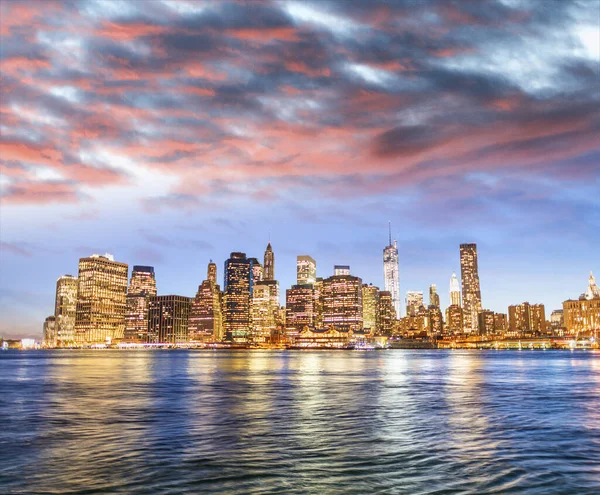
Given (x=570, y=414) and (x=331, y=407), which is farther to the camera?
(x=331, y=407)

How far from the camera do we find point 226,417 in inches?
1745

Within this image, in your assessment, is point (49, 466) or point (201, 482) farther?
point (49, 466)

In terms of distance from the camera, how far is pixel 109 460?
27656 millimetres

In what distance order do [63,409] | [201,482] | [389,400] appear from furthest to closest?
[389,400] < [63,409] < [201,482]

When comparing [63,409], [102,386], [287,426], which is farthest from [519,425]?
[102,386]

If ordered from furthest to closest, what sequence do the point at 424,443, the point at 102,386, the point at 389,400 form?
the point at 102,386 < the point at 389,400 < the point at 424,443

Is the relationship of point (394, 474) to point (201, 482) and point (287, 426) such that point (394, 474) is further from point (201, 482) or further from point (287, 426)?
point (287, 426)

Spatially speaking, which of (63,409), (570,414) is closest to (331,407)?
(570,414)

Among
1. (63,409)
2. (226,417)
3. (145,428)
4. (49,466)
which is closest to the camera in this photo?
(49,466)

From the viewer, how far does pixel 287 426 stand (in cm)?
3916

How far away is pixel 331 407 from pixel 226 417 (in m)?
10.4

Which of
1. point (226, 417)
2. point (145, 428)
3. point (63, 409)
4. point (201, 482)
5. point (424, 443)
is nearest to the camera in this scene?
point (201, 482)

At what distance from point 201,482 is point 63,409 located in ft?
101

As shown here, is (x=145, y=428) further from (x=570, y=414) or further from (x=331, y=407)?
(x=570, y=414)
